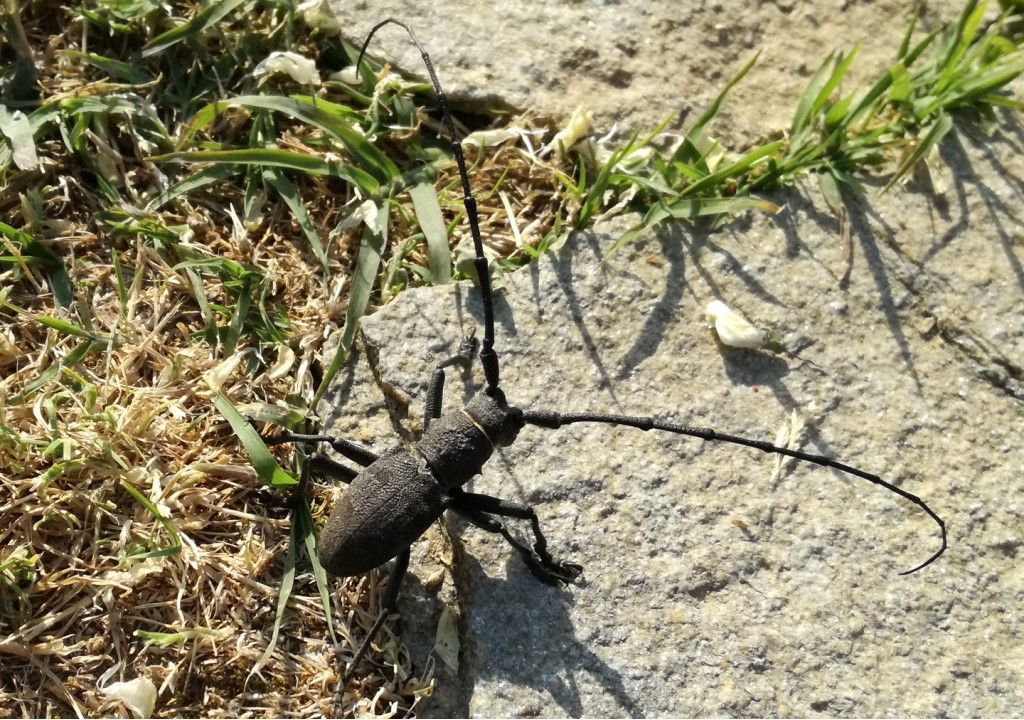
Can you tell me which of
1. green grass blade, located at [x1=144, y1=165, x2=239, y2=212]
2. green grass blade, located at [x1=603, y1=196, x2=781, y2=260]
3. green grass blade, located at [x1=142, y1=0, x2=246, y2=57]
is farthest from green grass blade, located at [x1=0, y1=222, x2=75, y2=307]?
green grass blade, located at [x1=603, y1=196, x2=781, y2=260]

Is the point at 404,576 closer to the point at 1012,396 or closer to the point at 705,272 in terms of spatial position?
the point at 705,272

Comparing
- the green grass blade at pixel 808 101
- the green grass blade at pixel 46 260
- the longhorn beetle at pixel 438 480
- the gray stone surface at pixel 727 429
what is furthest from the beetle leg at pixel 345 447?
the green grass blade at pixel 808 101

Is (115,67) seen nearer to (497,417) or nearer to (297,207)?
(297,207)

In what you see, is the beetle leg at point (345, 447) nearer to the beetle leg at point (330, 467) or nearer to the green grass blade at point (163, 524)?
the beetle leg at point (330, 467)

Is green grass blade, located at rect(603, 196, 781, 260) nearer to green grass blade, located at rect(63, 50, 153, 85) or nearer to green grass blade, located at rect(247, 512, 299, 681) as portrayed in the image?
green grass blade, located at rect(247, 512, 299, 681)

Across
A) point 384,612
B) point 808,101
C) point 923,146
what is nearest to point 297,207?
point 384,612

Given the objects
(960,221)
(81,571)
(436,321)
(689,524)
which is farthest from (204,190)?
(960,221)
